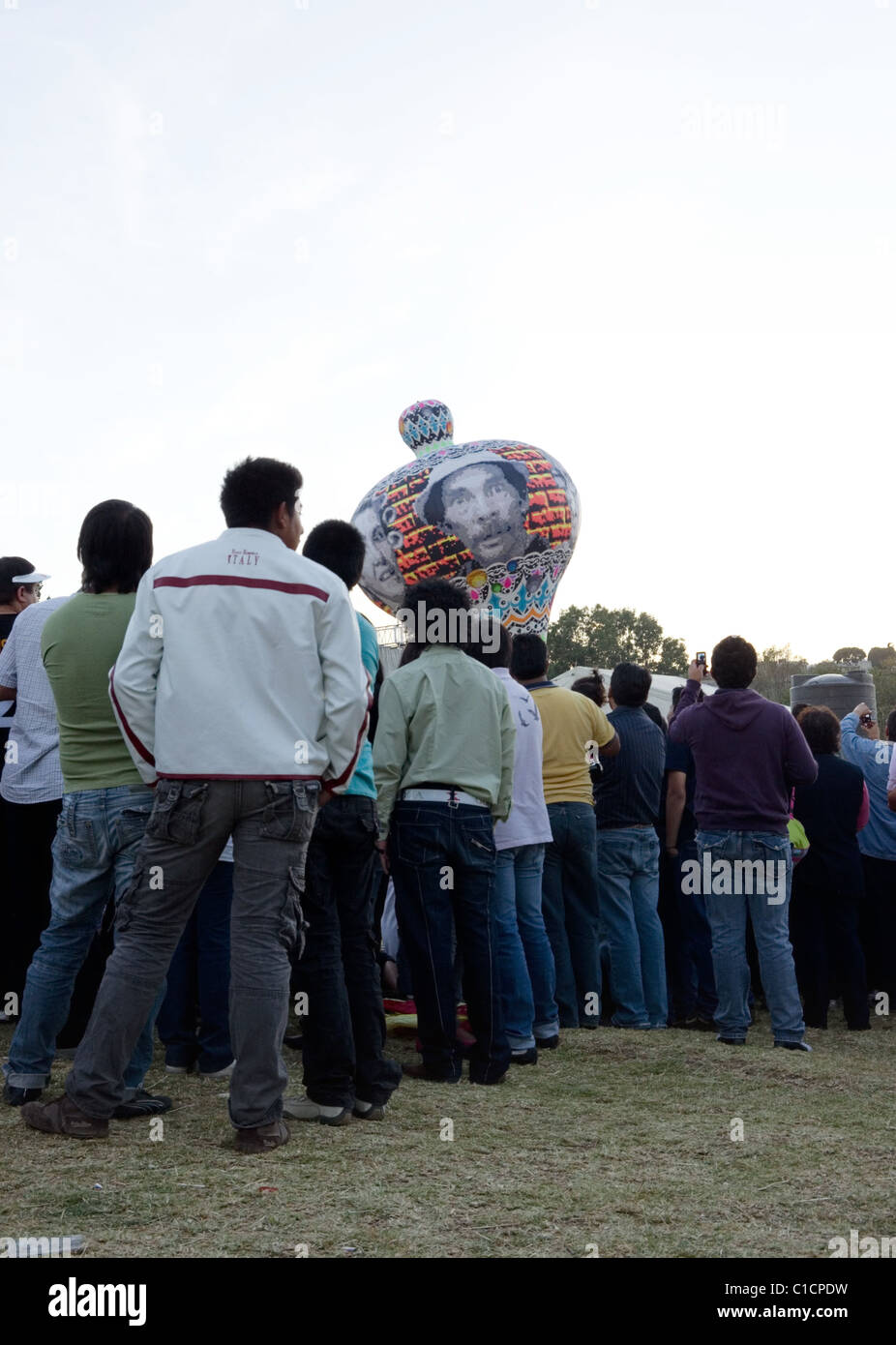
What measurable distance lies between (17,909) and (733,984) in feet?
11.0

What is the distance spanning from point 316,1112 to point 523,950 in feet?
6.42

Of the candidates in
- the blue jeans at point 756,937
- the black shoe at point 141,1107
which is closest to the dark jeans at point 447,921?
the black shoe at point 141,1107

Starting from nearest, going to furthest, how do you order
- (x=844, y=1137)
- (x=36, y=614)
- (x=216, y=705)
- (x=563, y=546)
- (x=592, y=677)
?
(x=216, y=705) < (x=844, y=1137) < (x=36, y=614) < (x=592, y=677) < (x=563, y=546)

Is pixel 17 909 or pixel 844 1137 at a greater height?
pixel 17 909

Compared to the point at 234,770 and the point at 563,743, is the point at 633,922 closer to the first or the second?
the point at 563,743

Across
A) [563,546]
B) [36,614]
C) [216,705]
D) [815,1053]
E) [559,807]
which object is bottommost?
[815,1053]

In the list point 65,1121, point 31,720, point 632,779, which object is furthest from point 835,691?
point 65,1121

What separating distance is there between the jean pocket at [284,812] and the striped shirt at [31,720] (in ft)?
4.79

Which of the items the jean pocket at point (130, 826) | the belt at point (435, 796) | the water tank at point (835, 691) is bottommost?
the jean pocket at point (130, 826)

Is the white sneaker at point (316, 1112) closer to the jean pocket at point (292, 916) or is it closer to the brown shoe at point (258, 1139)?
the brown shoe at point (258, 1139)

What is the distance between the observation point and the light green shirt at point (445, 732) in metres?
4.82

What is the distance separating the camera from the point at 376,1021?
13.7 ft
